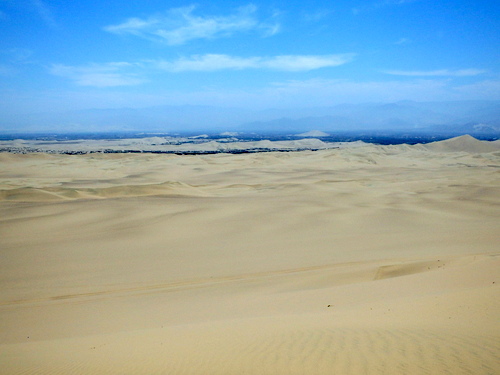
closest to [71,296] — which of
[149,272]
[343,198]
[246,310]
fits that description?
[149,272]

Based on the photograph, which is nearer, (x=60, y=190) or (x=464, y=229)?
(x=464, y=229)

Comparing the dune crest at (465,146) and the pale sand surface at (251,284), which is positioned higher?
the dune crest at (465,146)

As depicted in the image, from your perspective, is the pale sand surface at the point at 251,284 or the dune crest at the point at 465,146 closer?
the pale sand surface at the point at 251,284

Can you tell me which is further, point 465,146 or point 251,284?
point 465,146

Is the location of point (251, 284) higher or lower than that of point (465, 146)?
lower

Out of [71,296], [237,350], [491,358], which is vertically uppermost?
[491,358]

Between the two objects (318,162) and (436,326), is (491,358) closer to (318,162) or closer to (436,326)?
(436,326)

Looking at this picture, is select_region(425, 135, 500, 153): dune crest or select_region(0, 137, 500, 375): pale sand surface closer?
select_region(0, 137, 500, 375): pale sand surface

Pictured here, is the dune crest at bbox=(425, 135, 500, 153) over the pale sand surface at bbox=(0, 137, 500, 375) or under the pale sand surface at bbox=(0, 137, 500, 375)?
over
